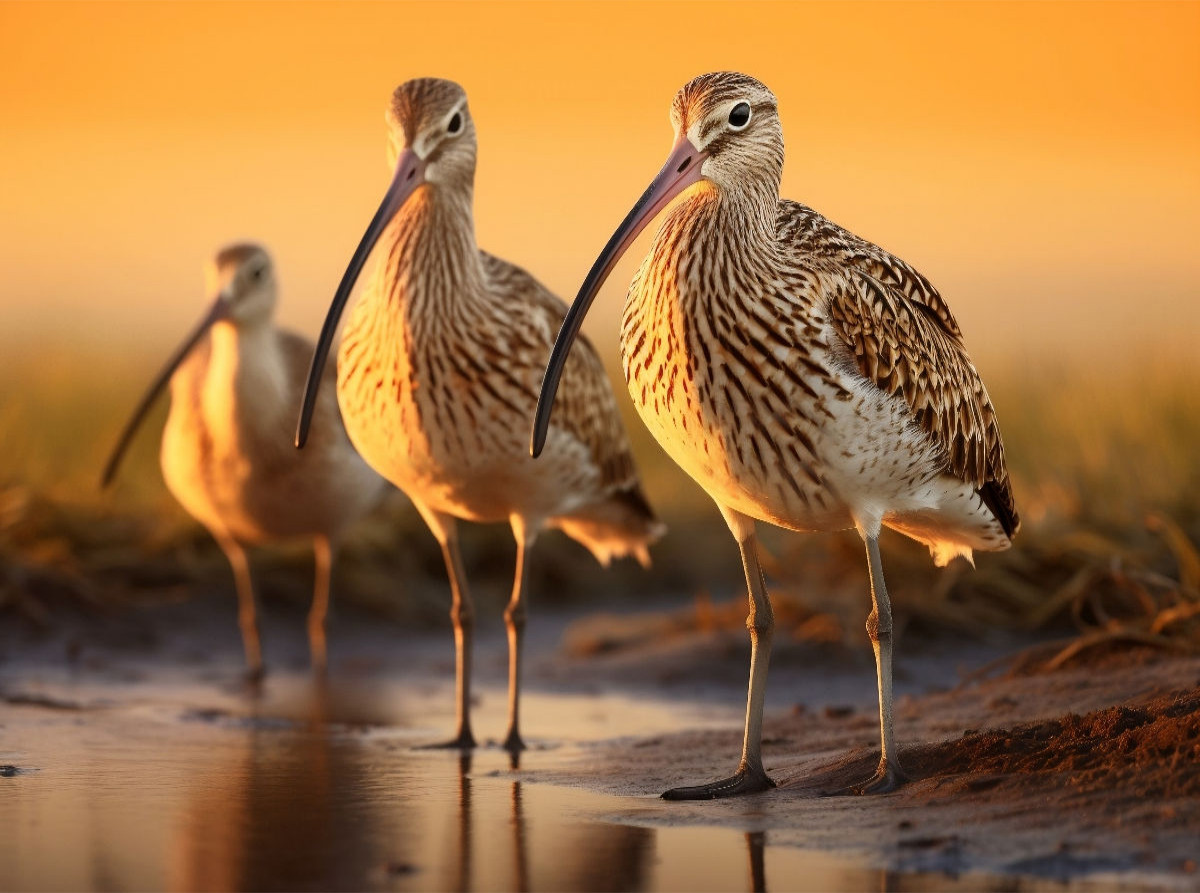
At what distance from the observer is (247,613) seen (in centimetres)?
1217

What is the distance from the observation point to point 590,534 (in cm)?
1076

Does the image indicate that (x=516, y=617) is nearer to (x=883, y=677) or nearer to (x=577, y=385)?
(x=577, y=385)

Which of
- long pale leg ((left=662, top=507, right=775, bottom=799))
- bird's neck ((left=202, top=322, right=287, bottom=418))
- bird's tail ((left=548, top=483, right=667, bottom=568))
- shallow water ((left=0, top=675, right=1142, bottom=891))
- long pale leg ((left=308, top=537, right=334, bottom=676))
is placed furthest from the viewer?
long pale leg ((left=308, top=537, right=334, bottom=676))

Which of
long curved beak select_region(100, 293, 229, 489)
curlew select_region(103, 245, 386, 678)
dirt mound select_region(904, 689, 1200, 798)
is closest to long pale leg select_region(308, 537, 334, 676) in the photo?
curlew select_region(103, 245, 386, 678)

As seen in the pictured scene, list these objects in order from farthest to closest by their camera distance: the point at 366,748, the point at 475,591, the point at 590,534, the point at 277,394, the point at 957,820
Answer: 1. the point at 475,591
2. the point at 277,394
3. the point at 590,534
4. the point at 366,748
5. the point at 957,820

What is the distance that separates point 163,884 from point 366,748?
289 centimetres

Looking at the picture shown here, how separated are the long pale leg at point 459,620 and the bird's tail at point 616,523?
659 millimetres

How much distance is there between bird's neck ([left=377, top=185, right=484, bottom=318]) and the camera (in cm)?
891

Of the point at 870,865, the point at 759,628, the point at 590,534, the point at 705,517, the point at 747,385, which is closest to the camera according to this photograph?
the point at 870,865

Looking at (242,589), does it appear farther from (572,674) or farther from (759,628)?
(759,628)

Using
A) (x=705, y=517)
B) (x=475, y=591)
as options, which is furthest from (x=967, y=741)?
(x=705, y=517)

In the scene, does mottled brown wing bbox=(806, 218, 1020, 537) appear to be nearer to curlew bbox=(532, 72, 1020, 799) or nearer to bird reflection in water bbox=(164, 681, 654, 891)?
curlew bbox=(532, 72, 1020, 799)

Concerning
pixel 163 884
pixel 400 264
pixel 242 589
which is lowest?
pixel 163 884

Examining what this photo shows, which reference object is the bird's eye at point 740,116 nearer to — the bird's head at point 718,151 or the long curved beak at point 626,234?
the bird's head at point 718,151
